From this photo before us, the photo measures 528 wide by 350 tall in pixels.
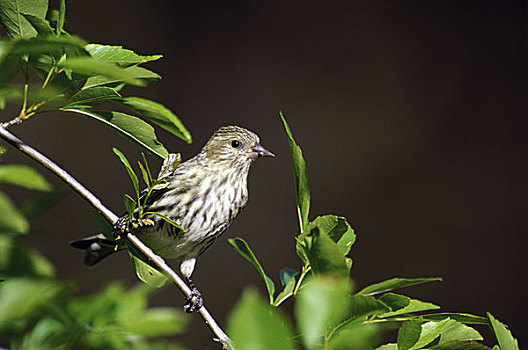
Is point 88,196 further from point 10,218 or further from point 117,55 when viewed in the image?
point 10,218

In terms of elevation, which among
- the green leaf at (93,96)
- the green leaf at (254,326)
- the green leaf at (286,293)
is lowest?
the green leaf at (286,293)

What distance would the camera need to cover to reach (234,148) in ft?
5.65

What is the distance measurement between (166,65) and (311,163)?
37.1 inches

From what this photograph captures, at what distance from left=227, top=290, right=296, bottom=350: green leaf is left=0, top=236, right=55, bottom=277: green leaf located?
0.10 metres

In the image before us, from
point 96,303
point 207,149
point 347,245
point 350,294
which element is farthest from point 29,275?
point 207,149

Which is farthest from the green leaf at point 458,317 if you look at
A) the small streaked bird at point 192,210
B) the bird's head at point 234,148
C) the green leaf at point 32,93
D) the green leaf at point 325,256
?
the bird's head at point 234,148

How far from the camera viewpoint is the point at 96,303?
0.36m

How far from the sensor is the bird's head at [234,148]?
1.67 metres

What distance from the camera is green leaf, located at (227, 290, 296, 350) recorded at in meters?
0.26

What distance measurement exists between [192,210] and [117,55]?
0.92 metres

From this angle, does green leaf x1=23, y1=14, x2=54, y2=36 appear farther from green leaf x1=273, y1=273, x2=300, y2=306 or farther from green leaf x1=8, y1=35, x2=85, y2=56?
green leaf x1=273, y1=273, x2=300, y2=306

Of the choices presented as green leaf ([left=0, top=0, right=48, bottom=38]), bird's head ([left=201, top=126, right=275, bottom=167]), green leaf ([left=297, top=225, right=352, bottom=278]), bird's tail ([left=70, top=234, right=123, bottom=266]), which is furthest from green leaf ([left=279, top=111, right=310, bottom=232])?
bird's head ([left=201, top=126, right=275, bottom=167])

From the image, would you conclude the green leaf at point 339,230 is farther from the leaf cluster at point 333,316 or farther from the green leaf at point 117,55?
the green leaf at point 117,55

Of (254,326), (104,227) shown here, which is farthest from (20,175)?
(104,227)
